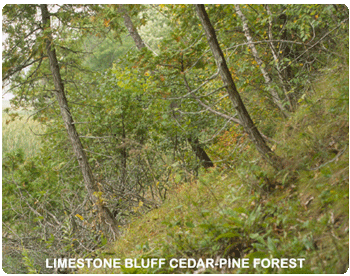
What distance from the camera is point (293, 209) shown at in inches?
142

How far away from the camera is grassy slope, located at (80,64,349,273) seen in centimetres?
313

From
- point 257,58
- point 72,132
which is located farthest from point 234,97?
point 72,132

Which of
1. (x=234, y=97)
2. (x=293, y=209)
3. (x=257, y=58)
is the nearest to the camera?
(x=293, y=209)

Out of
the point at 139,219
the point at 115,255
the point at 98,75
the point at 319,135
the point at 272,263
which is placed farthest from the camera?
the point at 98,75

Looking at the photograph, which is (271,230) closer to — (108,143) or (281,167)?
(281,167)

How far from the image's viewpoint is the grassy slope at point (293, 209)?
3129 millimetres

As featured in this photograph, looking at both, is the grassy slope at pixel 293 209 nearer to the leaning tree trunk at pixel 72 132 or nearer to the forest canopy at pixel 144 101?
the forest canopy at pixel 144 101

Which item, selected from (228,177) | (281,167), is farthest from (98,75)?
(281,167)

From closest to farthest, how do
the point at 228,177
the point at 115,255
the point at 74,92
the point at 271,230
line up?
1. the point at 271,230
2. the point at 115,255
3. the point at 228,177
4. the point at 74,92

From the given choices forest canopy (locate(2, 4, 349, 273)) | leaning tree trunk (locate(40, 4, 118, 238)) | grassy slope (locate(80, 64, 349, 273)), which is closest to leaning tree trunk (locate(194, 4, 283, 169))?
forest canopy (locate(2, 4, 349, 273))

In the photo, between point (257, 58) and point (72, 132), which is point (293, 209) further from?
point (72, 132)

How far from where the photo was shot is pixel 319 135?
4199 mm

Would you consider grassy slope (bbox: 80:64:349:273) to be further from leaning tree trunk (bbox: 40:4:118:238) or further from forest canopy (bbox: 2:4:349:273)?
leaning tree trunk (bbox: 40:4:118:238)

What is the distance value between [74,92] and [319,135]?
6.88 meters
